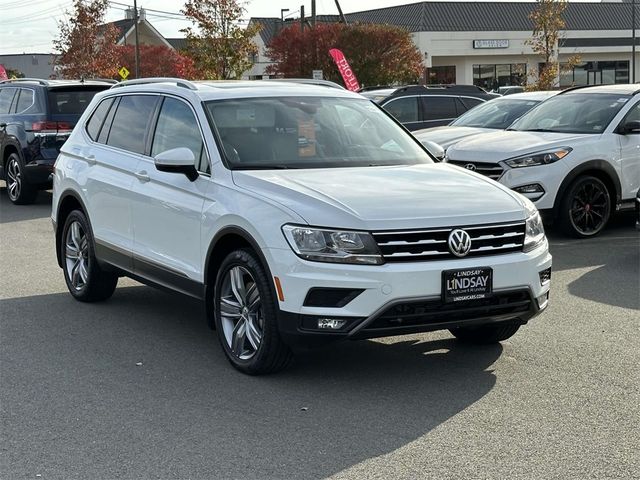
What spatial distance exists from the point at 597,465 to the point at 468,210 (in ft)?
5.72

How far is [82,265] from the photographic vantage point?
8.52 m

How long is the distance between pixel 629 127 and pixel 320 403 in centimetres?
744

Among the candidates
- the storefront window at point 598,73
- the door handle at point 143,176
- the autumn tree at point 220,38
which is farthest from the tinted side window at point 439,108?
the storefront window at point 598,73

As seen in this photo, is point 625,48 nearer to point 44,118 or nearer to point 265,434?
point 44,118

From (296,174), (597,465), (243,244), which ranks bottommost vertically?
(597,465)

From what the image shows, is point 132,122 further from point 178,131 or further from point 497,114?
point 497,114

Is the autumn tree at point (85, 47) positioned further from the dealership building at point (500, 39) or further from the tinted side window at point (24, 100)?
the tinted side window at point (24, 100)

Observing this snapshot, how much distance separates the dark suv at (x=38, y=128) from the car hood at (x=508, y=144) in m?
6.77

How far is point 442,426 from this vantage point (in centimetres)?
522

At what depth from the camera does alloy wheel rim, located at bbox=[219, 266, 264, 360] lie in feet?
19.9

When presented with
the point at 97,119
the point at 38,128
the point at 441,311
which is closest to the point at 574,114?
the point at 97,119

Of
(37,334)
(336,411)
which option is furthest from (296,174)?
(37,334)

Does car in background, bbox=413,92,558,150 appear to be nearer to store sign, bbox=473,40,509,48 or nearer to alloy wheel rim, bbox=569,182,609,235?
alloy wheel rim, bbox=569,182,609,235

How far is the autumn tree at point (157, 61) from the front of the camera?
177 feet
